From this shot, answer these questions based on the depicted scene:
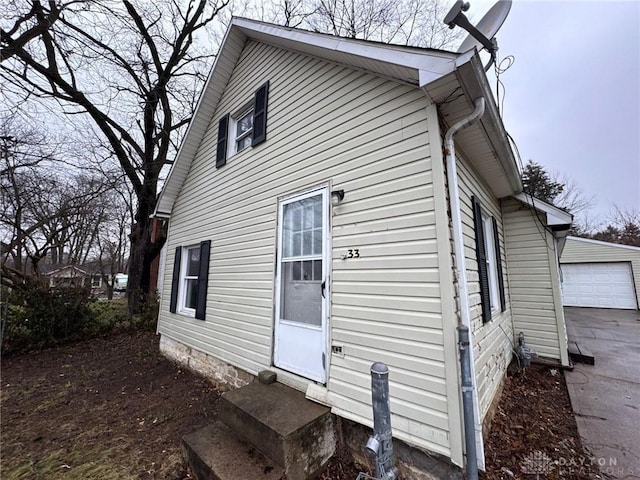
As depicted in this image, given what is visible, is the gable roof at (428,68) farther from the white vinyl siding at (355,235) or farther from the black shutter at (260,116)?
the black shutter at (260,116)

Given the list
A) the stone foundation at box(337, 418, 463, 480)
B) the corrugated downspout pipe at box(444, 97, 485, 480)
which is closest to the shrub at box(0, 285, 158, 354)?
the stone foundation at box(337, 418, 463, 480)

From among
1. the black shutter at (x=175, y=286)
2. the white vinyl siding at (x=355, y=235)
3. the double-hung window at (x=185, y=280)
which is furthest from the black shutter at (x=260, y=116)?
the black shutter at (x=175, y=286)

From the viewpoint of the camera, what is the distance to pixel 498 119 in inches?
106

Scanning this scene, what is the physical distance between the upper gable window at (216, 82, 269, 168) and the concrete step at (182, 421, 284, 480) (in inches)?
157

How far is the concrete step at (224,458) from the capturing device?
217 cm

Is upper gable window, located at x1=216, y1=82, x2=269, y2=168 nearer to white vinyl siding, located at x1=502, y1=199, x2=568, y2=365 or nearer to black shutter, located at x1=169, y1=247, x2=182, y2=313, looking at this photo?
black shutter, located at x1=169, y1=247, x2=182, y2=313

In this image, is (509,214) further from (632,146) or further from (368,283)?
(632,146)

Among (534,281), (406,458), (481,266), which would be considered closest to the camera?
(406,458)

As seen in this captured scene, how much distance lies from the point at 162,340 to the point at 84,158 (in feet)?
22.3

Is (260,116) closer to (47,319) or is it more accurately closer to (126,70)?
(126,70)

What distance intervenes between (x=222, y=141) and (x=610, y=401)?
24.0 ft

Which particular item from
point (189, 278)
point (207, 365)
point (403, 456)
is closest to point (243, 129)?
point (189, 278)

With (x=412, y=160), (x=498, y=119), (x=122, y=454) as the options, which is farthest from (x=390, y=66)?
(x=122, y=454)

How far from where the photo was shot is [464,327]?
2.10 m
